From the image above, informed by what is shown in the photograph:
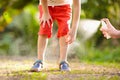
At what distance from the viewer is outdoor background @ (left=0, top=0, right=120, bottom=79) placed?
7.11m

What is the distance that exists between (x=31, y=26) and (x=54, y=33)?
61 centimetres

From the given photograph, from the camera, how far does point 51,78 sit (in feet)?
12.9

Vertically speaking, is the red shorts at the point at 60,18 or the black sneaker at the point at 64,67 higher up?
the red shorts at the point at 60,18

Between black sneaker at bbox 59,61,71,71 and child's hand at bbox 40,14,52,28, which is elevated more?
child's hand at bbox 40,14,52,28

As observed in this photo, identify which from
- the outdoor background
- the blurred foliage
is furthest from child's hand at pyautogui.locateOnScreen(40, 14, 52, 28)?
the blurred foliage

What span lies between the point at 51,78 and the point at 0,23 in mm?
4220

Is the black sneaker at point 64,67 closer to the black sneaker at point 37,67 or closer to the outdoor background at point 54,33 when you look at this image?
the black sneaker at point 37,67

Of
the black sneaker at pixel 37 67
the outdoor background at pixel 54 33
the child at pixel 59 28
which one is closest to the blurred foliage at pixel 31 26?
the outdoor background at pixel 54 33

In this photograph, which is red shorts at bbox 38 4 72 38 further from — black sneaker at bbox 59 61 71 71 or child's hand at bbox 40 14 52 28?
black sneaker at bbox 59 61 71 71

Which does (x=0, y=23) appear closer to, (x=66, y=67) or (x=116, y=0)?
(x=116, y=0)

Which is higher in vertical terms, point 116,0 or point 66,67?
point 116,0

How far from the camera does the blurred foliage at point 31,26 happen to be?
7.23 meters

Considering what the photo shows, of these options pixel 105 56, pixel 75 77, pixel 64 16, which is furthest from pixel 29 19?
pixel 75 77

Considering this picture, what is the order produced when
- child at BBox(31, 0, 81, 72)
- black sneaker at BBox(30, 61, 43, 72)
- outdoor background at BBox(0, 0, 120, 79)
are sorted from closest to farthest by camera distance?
black sneaker at BBox(30, 61, 43, 72), child at BBox(31, 0, 81, 72), outdoor background at BBox(0, 0, 120, 79)
